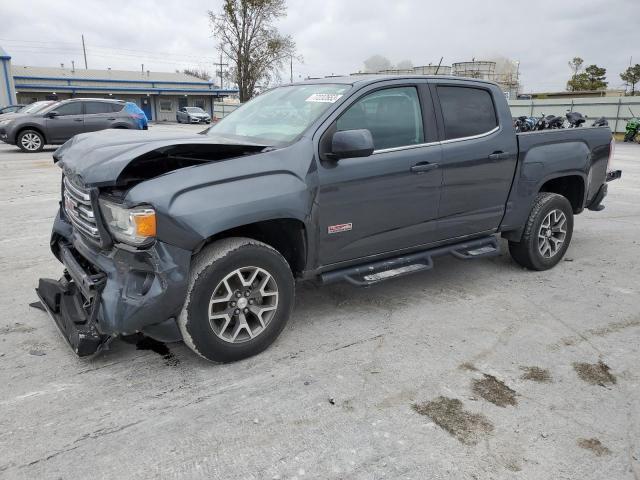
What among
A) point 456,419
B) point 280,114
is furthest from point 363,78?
point 456,419

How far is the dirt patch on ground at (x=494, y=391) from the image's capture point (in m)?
3.00

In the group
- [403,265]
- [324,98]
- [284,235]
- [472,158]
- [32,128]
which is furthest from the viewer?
[32,128]

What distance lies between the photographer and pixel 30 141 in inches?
628

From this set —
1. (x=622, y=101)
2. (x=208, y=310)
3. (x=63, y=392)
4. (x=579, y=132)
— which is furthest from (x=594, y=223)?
(x=622, y=101)

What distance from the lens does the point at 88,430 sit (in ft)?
8.86

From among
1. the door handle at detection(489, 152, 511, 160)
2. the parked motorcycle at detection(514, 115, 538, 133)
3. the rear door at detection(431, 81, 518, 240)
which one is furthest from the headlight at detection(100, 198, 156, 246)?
the parked motorcycle at detection(514, 115, 538, 133)

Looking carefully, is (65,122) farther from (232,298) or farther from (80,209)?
(232,298)

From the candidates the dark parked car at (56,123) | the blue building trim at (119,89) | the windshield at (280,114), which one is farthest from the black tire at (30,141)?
the blue building trim at (119,89)

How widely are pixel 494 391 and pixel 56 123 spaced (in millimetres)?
16307

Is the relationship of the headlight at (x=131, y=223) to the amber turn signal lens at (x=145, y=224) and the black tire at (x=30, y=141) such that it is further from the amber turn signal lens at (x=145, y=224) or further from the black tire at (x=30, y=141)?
the black tire at (x=30, y=141)

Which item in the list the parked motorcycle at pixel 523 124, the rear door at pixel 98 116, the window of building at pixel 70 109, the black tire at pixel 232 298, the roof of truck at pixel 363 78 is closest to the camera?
the black tire at pixel 232 298

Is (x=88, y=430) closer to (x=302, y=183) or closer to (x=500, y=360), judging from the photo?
(x=302, y=183)

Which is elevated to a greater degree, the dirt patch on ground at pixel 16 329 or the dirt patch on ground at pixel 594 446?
the dirt patch on ground at pixel 16 329

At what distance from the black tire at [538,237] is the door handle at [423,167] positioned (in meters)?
1.51
